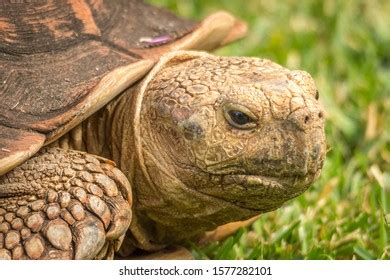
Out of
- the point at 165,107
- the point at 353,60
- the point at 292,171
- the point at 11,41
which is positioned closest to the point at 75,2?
the point at 11,41

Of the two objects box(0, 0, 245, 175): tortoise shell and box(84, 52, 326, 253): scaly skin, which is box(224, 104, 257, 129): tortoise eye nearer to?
box(84, 52, 326, 253): scaly skin

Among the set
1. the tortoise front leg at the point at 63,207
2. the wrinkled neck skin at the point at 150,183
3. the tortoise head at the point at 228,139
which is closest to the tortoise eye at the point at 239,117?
the tortoise head at the point at 228,139

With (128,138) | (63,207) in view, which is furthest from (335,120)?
(63,207)

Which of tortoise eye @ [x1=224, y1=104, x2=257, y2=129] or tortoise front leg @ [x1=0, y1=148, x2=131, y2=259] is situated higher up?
tortoise eye @ [x1=224, y1=104, x2=257, y2=129]

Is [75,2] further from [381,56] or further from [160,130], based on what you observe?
[381,56]

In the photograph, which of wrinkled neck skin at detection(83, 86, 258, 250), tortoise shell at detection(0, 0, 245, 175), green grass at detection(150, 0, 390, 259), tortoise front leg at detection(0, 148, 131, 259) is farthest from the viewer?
green grass at detection(150, 0, 390, 259)

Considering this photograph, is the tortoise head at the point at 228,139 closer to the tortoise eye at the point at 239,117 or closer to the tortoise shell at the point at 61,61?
the tortoise eye at the point at 239,117

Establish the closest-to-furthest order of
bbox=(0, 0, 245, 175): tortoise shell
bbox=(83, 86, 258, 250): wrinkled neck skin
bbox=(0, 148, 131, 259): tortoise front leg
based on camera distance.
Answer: bbox=(0, 148, 131, 259): tortoise front leg
bbox=(0, 0, 245, 175): tortoise shell
bbox=(83, 86, 258, 250): wrinkled neck skin

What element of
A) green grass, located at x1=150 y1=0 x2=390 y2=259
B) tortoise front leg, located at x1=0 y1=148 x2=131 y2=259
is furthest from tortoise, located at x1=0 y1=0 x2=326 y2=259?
Answer: green grass, located at x1=150 y1=0 x2=390 y2=259
